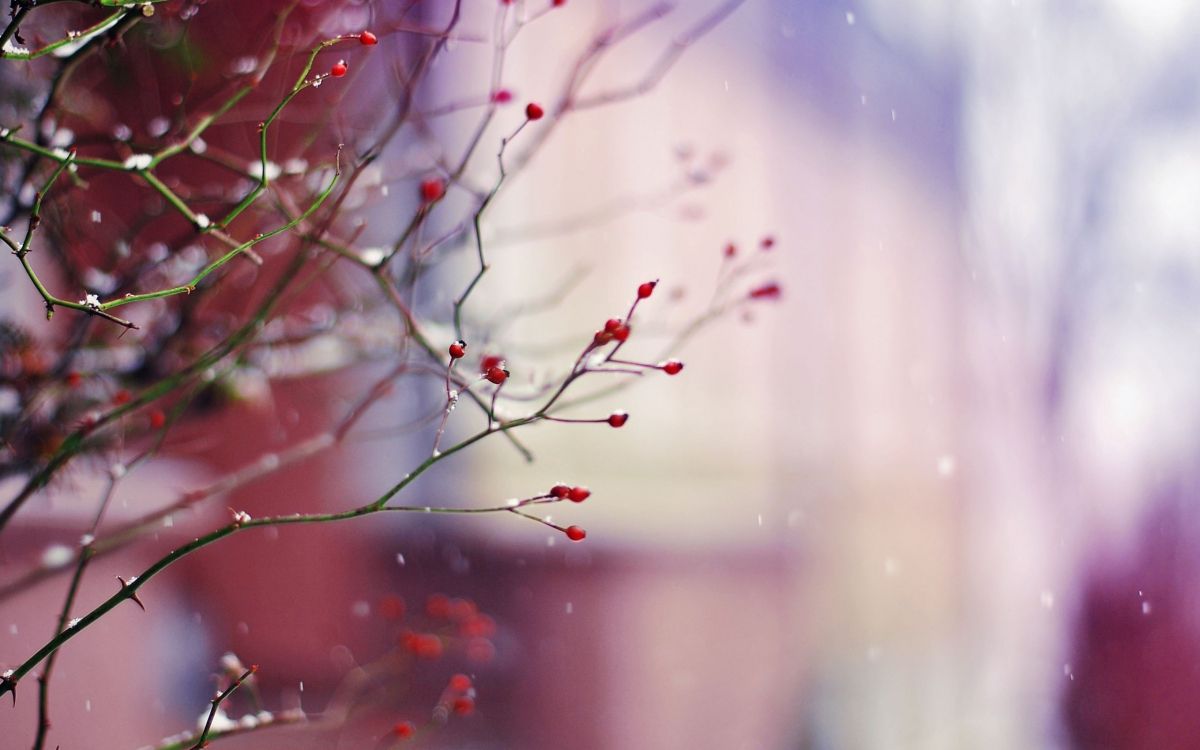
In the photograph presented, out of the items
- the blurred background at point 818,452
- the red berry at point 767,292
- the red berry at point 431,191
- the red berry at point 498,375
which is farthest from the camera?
the blurred background at point 818,452

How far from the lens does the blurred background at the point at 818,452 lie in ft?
14.4

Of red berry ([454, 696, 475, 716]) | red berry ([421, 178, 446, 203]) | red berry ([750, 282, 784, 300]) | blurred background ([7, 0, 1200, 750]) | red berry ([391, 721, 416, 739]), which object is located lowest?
red berry ([391, 721, 416, 739])

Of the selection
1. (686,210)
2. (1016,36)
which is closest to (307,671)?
(686,210)

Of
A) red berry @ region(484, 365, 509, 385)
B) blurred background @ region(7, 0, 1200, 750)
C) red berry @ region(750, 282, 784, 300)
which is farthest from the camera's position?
blurred background @ region(7, 0, 1200, 750)

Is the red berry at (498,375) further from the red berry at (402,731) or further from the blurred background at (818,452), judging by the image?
the blurred background at (818,452)

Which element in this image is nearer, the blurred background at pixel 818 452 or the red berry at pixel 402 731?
the red berry at pixel 402 731

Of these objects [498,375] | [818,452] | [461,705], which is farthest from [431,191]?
[818,452]

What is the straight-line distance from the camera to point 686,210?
2.18 m

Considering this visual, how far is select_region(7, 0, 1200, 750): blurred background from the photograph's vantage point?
4.39 m

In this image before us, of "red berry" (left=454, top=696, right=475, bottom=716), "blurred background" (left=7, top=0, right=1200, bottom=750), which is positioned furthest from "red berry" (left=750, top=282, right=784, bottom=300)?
"blurred background" (left=7, top=0, right=1200, bottom=750)

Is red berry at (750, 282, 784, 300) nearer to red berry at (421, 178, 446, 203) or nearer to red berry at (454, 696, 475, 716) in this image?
red berry at (421, 178, 446, 203)

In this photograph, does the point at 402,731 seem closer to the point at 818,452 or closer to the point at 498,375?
the point at 498,375

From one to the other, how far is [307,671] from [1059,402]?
4.09 m

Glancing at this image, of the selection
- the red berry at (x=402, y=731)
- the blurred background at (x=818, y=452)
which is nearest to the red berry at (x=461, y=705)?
the red berry at (x=402, y=731)
